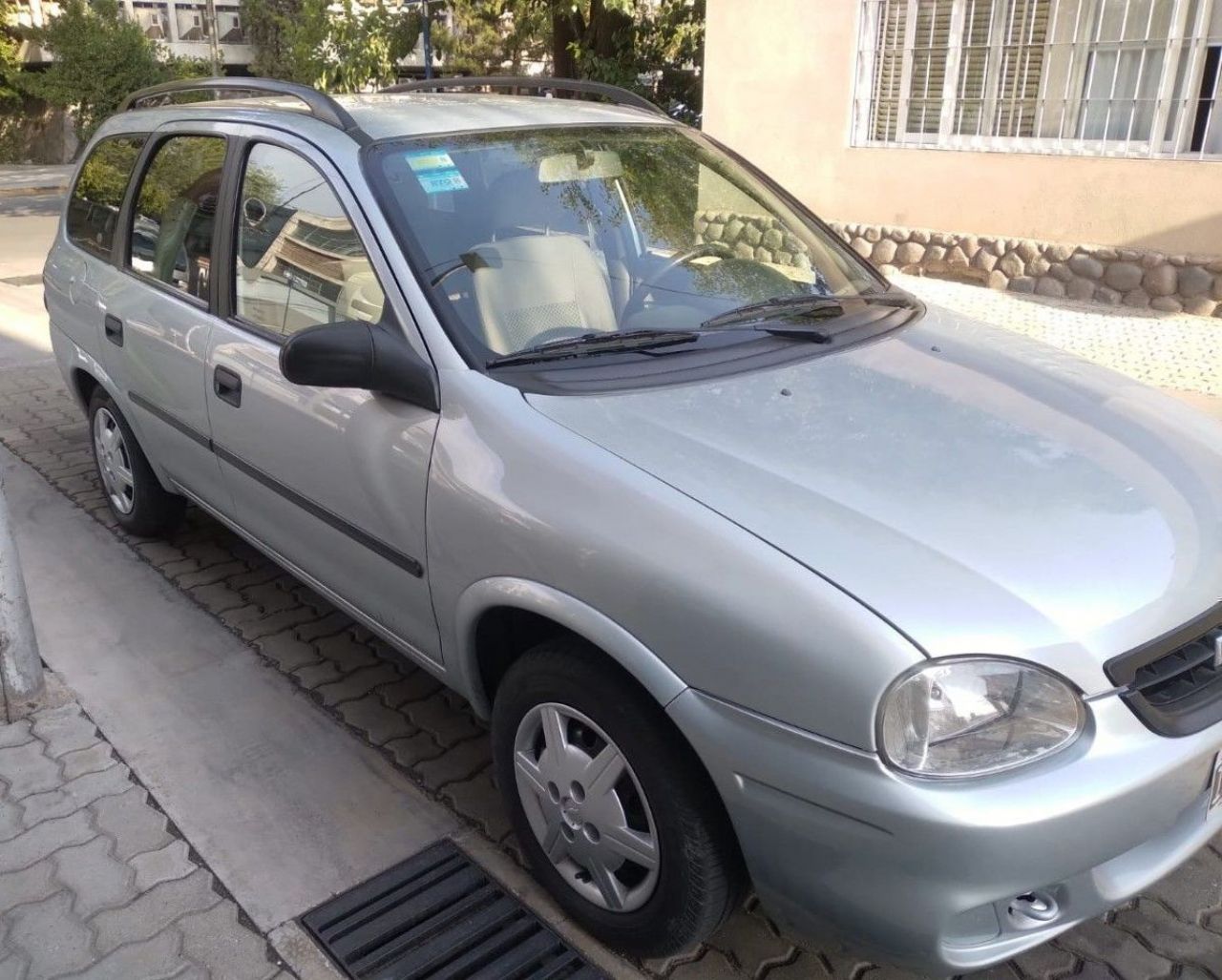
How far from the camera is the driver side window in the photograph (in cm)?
277

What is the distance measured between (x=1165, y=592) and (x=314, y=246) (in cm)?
228

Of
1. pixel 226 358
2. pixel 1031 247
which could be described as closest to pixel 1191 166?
pixel 1031 247

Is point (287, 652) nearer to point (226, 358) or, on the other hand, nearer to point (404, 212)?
point (226, 358)

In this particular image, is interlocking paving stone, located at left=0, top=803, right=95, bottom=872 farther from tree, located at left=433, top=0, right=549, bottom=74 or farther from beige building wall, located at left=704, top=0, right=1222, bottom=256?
tree, located at left=433, top=0, right=549, bottom=74

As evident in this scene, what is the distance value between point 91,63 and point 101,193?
30830 millimetres

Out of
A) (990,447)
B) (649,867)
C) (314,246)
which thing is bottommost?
(649,867)

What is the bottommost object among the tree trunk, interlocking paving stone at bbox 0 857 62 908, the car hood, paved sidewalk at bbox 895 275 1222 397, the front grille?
interlocking paving stone at bbox 0 857 62 908

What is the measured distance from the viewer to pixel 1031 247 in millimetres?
8484

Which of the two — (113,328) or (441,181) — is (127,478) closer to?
(113,328)

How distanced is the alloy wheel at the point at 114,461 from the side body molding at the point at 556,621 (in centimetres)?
242

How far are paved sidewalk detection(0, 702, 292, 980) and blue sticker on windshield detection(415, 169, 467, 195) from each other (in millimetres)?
1818

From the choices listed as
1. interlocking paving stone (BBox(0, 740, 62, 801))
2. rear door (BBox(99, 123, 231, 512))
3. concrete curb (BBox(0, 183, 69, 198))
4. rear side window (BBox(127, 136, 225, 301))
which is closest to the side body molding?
interlocking paving stone (BBox(0, 740, 62, 801))

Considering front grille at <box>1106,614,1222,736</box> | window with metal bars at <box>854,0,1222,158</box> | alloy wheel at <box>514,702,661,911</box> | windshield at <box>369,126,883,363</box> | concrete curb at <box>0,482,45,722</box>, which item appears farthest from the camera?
window with metal bars at <box>854,0,1222,158</box>

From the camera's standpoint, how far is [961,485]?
2.10m
